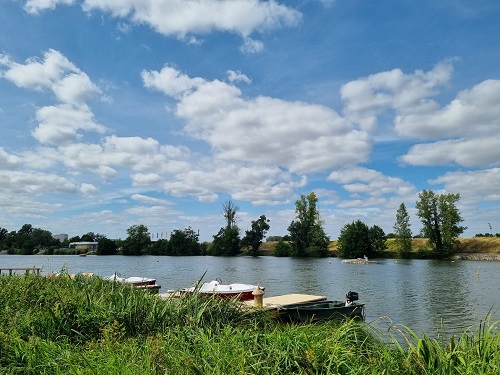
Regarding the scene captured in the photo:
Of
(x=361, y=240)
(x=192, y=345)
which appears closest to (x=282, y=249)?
(x=361, y=240)

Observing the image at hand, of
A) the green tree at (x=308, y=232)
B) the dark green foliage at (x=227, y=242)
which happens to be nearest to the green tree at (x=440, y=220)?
the green tree at (x=308, y=232)

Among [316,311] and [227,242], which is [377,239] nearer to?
[227,242]

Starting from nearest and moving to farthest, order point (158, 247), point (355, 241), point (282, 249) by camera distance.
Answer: point (355, 241) < point (282, 249) < point (158, 247)

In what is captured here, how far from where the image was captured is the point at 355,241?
337 ft

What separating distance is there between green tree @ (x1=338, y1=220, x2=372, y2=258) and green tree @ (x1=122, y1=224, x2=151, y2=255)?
2516 inches

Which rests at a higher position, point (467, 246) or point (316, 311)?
point (467, 246)

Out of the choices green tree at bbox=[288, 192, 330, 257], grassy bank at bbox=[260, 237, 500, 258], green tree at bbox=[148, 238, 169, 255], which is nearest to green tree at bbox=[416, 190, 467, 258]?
grassy bank at bbox=[260, 237, 500, 258]

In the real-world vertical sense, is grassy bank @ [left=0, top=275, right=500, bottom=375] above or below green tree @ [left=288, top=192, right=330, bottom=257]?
below

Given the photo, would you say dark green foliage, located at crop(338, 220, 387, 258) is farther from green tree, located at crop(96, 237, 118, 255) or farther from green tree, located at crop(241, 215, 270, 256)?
green tree, located at crop(96, 237, 118, 255)

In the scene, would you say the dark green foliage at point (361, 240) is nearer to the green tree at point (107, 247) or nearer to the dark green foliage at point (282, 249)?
the dark green foliage at point (282, 249)

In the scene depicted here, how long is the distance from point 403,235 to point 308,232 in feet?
78.8

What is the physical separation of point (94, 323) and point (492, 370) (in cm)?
599

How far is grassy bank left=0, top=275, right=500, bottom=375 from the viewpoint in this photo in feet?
14.6

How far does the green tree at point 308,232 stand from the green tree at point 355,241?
5.77 metres
